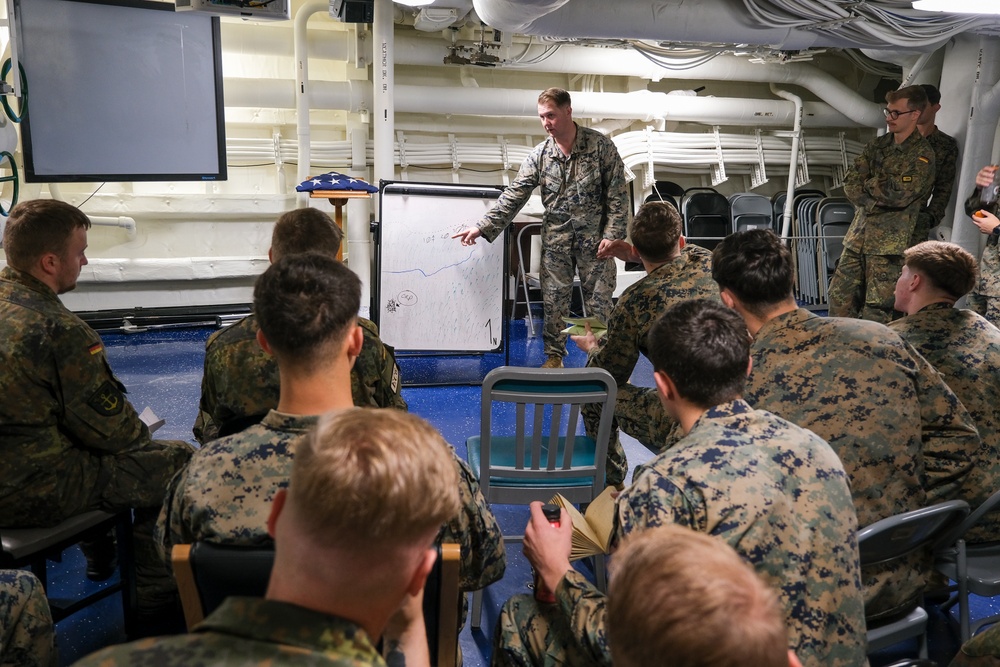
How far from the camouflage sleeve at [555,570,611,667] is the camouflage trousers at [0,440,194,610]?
50.6 inches

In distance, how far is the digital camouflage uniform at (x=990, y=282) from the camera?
4816 millimetres

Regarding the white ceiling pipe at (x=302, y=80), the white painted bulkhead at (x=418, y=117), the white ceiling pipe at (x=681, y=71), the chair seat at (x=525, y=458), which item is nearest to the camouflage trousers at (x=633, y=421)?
the chair seat at (x=525, y=458)

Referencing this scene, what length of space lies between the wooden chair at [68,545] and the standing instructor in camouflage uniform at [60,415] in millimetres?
42

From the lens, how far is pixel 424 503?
96 cm

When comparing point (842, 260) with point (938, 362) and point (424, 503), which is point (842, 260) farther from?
point (424, 503)

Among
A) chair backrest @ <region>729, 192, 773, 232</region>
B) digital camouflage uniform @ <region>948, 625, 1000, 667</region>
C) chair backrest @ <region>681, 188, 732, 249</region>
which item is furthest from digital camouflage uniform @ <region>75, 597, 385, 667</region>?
chair backrest @ <region>729, 192, 773, 232</region>

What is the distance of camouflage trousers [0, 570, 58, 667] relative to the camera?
1.71 metres

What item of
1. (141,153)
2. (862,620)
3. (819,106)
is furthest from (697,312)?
(819,106)

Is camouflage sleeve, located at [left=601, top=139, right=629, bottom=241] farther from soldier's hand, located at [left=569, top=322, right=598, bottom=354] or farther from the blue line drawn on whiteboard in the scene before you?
soldier's hand, located at [left=569, top=322, right=598, bottom=354]

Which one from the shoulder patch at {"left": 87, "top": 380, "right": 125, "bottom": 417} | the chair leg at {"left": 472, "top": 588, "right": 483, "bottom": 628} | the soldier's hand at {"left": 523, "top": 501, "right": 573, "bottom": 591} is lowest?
the chair leg at {"left": 472, "top": 588, "right": 483, "bottom": 628}

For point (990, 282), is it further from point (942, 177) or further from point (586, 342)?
point (586, 342)

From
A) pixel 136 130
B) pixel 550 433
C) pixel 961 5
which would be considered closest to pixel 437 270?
pixel 136 130

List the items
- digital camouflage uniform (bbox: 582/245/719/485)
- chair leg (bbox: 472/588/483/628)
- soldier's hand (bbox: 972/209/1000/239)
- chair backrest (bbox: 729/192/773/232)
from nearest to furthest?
chair leg (bbox: 472/588/483/628) → digital camouflage uniform (bbox: 582/245/719/485) → soldier's hand (bbox: 972/209/1000/239) → chair backrest (bbox: 729/192/773/232)

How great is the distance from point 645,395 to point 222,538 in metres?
1.97
